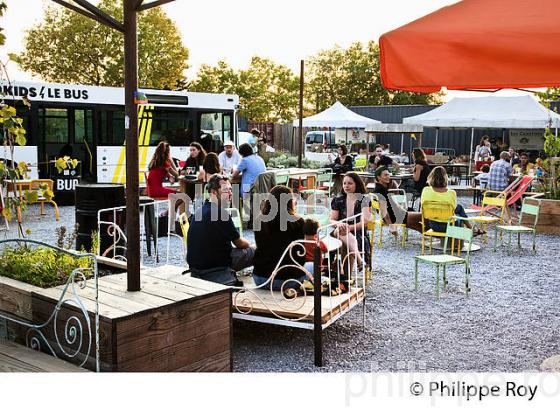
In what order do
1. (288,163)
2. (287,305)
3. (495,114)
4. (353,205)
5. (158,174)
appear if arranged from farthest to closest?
(288,163), (495,114), (158,174), (353,205), (287,305)

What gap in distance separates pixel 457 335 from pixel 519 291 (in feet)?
6.51

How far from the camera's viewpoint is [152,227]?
8820 millimetres

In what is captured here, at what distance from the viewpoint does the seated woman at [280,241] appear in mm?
5254

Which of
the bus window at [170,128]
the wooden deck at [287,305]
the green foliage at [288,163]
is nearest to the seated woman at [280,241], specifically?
the wooden deck at [287,305]

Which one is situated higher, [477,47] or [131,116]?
[477,47]

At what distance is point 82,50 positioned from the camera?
106ft

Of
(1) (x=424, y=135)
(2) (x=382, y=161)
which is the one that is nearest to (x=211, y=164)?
(2) (x=382, y=161)

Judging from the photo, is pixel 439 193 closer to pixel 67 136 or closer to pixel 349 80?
pixel 67 136

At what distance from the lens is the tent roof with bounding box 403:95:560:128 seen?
1680cm

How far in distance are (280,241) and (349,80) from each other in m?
47.8

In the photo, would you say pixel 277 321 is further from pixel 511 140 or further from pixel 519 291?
pixel 511 140

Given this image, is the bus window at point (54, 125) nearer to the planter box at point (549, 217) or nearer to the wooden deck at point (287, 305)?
the planter box at point (549, 217)

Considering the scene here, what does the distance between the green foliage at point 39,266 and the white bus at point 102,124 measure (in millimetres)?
9410

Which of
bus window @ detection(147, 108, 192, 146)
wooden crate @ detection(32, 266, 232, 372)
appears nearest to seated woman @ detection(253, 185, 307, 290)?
wooden crate @ detection(32, 266, 232, 372)
